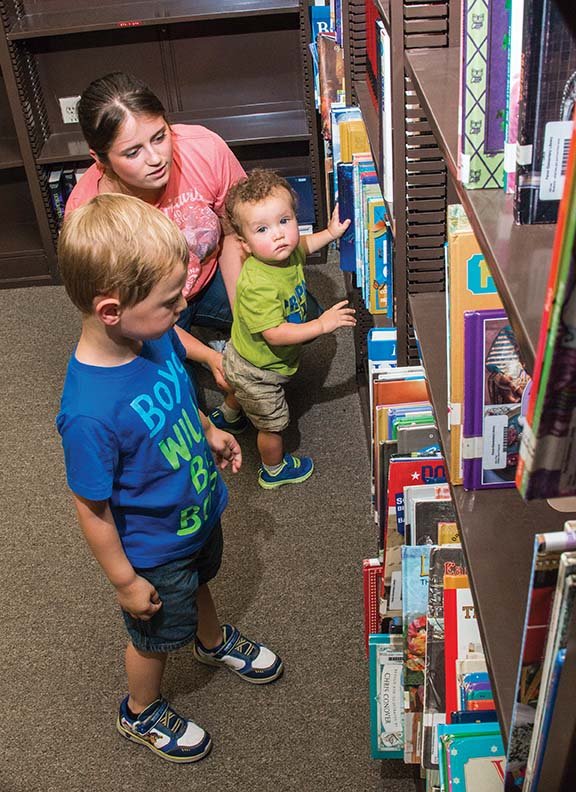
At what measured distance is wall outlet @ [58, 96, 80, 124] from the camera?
11.9ft

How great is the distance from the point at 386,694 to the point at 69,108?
289 centimetres

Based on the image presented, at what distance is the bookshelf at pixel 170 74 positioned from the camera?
3398 millimetres

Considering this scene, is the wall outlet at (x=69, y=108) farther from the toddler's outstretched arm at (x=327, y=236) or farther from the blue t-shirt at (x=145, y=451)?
the blue t-shirt at (x=145, y=451)

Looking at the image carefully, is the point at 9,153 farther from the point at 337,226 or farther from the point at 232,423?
the point at 337,226

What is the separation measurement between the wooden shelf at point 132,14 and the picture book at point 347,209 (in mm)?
1353

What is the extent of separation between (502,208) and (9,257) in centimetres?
329

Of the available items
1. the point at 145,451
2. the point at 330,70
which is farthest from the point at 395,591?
the point at 330,70

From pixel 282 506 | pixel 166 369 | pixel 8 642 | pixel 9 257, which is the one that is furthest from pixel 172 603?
pixel 9 257

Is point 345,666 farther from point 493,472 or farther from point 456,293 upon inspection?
point 456,293

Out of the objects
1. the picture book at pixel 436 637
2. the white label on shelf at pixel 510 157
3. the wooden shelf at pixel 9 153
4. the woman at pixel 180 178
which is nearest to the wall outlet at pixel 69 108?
the wooden shelf at pixel 9 153

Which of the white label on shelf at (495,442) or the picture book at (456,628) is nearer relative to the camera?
the white label on shelf at (495,442)

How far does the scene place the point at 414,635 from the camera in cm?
145

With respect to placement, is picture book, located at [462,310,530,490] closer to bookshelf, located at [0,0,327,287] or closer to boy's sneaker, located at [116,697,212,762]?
boy's sneaker, located at [116,697,212,762]

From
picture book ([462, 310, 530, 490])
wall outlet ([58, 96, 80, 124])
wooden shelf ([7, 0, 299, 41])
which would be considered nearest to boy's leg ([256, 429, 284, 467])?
picture book ([462, 310, 530, 490])
